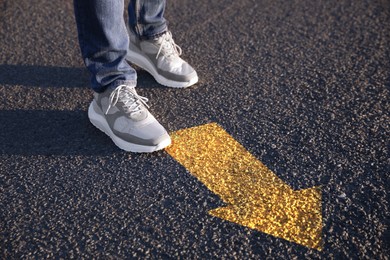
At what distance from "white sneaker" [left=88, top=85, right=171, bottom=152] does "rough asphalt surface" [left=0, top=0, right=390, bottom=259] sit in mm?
45

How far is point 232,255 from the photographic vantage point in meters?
1.84

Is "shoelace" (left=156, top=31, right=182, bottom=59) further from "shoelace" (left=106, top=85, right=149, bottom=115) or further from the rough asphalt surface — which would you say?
"shoelace" (left=106, top=85, right=149, bottom=115)

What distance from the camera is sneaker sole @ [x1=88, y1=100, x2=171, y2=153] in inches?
91.1

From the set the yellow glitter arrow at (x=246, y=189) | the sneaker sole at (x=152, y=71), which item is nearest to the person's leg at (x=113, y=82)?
the yellow glitter arrow at (x=246, y=189)

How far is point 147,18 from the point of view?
108 inches

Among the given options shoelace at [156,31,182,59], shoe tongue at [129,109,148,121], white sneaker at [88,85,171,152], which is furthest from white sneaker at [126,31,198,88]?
shoe tongue at [129,109,148,121]

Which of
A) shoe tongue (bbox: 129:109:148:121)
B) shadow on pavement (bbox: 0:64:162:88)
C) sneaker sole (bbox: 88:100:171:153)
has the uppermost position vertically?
shoe tongue (bbox: 129:109:148:121)

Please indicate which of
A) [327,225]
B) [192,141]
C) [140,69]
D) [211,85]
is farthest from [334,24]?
[327,225]

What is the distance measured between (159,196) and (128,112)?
1.56ft

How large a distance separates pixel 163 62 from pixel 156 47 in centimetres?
9

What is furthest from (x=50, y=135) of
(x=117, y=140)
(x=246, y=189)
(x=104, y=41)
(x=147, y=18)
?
(x=246, y=189)

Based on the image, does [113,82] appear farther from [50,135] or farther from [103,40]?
[50,135]

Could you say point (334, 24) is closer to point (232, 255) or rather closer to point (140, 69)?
point (140, 69)

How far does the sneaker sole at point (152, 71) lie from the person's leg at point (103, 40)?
0.30 m
